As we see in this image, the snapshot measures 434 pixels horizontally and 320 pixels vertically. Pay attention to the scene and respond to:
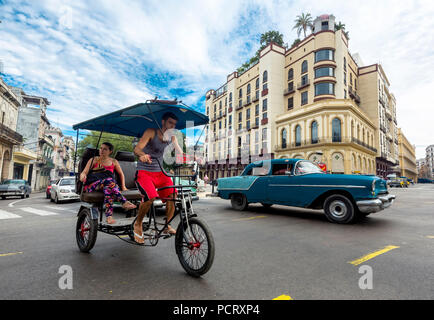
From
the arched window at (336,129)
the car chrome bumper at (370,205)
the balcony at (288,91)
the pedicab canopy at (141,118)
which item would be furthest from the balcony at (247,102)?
the pedicab canopy at (141,118)

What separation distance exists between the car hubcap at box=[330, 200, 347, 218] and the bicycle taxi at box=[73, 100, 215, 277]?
410 cm

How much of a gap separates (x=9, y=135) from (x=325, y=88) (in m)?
39.8

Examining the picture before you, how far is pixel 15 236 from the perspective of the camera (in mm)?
4793

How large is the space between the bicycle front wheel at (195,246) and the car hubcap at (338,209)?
15.6ft

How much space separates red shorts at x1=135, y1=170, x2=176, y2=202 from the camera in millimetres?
3359

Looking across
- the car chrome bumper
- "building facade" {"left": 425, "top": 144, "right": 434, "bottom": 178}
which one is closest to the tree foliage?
the car chrome bumper

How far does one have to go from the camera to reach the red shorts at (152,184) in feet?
11.0

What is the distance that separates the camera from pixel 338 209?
6.28m

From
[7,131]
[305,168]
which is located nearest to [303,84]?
[305,168]

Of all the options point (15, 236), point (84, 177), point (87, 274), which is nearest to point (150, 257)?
point (87, 274)

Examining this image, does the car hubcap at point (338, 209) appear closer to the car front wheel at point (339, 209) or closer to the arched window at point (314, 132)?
the car front wheel at point (339, 209)

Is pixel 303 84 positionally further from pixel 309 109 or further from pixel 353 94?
pixel 353 94

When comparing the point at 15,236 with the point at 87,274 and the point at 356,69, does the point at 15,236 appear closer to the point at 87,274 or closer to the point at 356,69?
the point at 87,274

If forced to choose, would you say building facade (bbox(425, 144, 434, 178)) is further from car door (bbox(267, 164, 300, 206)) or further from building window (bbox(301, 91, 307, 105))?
car door (bbox(267, 164, 300, 206))
